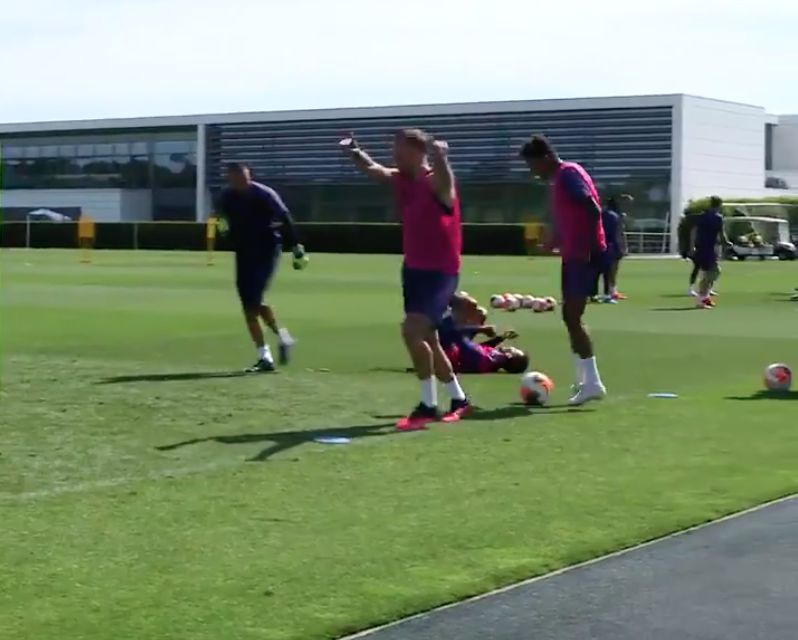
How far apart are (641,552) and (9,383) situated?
22.7ft

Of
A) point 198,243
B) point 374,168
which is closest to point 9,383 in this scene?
point 374,168

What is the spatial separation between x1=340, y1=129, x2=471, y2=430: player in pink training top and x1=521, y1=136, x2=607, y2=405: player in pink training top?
1144mm

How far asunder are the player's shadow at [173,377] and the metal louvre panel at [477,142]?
212 feet

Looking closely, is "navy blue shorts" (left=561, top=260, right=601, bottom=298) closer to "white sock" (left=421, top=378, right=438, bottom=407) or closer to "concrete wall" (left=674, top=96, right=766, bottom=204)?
"white sock" (left=421, top=378, right=438, bottom=407)

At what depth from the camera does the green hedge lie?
206 ft

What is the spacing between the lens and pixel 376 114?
88562 mm

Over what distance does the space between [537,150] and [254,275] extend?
3410 millimetres

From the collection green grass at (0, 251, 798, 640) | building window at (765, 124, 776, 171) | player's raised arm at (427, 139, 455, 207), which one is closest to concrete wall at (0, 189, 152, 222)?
building window at (765, 124, 776, 171)

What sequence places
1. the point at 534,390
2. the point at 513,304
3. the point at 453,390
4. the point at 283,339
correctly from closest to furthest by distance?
the point at 453,390 < the point at 534,390 < the point at 283,339 < the point at 513,304

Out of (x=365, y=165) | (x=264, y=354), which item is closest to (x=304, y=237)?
(x=264, y=354)

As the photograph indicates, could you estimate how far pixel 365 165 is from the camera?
35.0 feet

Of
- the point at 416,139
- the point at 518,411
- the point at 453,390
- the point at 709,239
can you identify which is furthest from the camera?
the point at 709,239

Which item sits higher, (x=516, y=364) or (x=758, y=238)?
(x=758, y=238)

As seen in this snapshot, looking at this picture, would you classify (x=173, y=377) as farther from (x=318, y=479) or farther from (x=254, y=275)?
(x=318, y=479)
